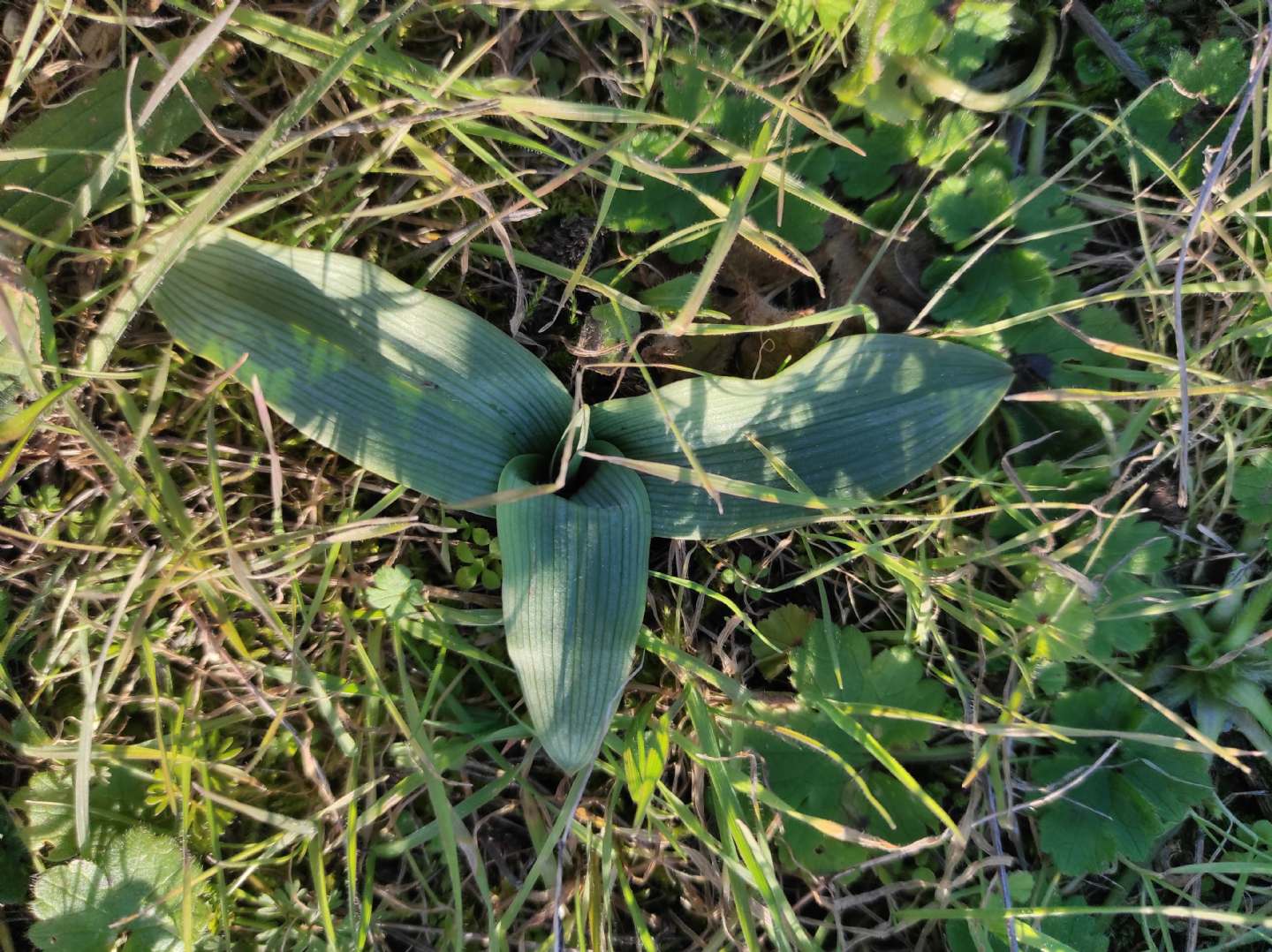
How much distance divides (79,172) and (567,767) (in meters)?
1.23

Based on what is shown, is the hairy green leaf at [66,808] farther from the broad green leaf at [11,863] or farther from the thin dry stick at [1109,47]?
the thin dry stick at [1109,47]

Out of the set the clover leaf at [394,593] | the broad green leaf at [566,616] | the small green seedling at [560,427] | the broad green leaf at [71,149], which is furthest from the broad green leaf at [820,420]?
the broad green leaf at [71,149]

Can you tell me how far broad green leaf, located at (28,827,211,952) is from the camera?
1.37m

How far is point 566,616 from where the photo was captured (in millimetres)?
1244

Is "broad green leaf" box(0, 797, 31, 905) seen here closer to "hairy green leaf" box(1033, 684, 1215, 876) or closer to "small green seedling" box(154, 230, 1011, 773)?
"small green seedling" box(154, 230, 1011, 773)

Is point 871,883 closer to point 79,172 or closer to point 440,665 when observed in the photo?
point 440,665

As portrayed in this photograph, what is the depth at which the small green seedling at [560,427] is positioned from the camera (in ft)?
4.10

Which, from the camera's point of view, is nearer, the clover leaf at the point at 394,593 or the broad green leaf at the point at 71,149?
the broad green leaf at the point at 71,149

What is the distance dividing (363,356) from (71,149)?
561mm

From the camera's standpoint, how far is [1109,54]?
159 cm

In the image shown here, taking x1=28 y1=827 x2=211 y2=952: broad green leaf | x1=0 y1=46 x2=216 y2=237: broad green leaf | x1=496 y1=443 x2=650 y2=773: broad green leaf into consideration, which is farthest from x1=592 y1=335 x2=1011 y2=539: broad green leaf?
x1=28 y1=827 x2=211 y2=952: broad green leaf

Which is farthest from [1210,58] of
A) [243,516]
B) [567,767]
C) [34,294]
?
[34,294]

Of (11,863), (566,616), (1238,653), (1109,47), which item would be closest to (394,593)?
(566,616)

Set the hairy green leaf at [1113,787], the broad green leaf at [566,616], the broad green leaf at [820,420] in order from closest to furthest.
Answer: the broad green leaf at [566,616], the broad green leaf at [820,420], the hairy green leaf at [1113,787]
